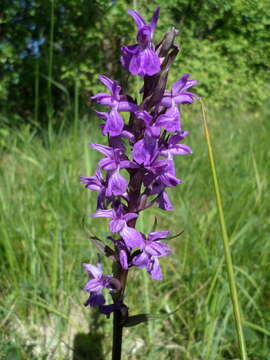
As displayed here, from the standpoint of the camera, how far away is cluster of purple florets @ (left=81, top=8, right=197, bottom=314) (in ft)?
3.37

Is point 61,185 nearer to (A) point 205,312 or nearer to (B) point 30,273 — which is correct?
(B) point 30,273

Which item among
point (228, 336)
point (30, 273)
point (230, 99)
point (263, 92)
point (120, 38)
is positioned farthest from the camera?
point (230, 99)

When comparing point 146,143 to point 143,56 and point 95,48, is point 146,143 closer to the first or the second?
point 143,56

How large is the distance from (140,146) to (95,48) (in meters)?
5.07

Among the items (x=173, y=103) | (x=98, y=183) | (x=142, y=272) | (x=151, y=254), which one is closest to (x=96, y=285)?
(x=151, y=254)

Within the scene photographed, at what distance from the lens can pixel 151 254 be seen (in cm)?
116

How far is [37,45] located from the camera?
4.80 meters

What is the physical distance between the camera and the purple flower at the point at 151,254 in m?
1.14

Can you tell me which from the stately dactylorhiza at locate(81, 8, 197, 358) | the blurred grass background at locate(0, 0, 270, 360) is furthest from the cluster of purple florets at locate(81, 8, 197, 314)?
the blurred grass background at locate(0, 0, 270, 360)

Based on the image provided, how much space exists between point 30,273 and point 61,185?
2.25 feet

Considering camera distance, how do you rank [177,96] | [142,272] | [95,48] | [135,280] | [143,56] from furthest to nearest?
[95,48], [135,280], [142,272], [177,96], [143,56]

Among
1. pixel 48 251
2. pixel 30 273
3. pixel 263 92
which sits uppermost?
pixel 263 92

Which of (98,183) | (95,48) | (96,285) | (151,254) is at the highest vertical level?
(95,48)

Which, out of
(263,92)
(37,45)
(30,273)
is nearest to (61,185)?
(30,273)
